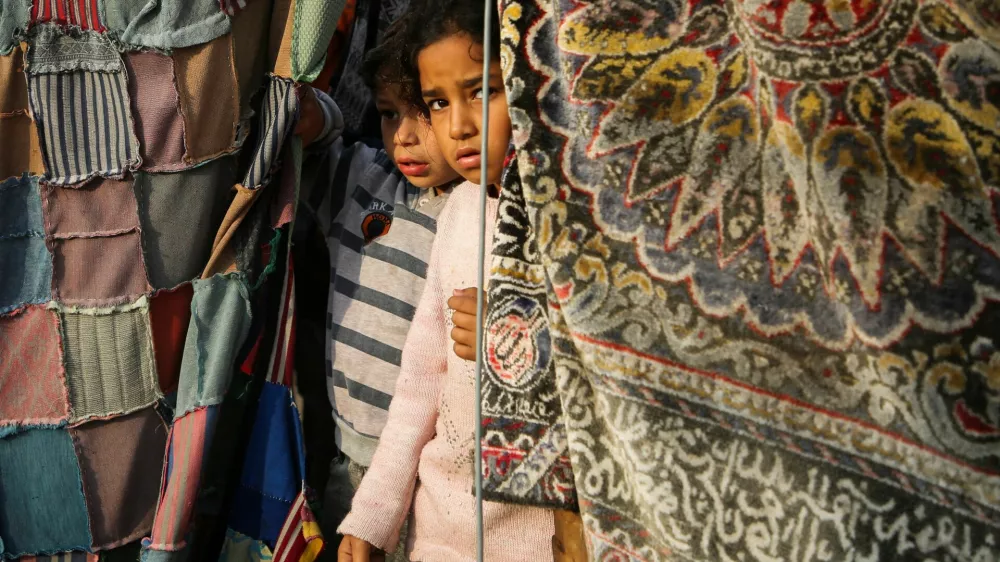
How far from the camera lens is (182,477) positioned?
61.8 inches

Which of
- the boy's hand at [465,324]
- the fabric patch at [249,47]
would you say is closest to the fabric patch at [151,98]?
the fabric patch at [249,47]

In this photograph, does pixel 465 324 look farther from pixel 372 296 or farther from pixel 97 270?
pixel 97 270

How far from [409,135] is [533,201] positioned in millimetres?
656

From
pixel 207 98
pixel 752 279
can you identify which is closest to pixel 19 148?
pixel 207 98

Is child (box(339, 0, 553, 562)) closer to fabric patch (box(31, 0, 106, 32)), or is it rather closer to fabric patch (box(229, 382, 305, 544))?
fabric patch (box(229, 382, 305, 544))

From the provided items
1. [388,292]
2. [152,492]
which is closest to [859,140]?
[388,292]

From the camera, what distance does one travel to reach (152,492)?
1665 millimetres

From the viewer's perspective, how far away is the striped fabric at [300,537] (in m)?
1.60

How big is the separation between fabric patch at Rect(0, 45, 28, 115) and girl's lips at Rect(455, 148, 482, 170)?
0.86 metres

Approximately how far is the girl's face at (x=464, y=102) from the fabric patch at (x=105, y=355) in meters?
0.69

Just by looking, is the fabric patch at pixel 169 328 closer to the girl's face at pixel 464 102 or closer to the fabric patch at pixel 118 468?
the fabric patch at pixel 118 468

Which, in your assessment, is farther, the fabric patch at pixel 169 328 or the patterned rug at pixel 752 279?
the fabric patch at pixel 169 328

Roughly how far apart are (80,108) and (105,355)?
0.47 metres

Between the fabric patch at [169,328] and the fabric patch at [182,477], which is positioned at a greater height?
the fabric patch at [169,328]
